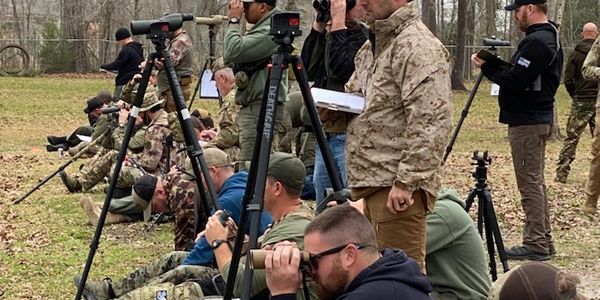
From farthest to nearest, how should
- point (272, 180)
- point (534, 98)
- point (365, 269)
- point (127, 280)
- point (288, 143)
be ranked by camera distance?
point (288, 143), point (534, 98), point (127, 280), point (272, 180), point (365, 269)

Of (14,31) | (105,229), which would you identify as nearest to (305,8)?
(105,229)

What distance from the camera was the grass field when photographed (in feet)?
21.8

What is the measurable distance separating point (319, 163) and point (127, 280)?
1.41 m

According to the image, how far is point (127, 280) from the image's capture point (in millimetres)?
5496

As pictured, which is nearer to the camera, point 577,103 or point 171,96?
point 171,96

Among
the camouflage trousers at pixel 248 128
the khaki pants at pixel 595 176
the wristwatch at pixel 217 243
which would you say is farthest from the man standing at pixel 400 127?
the khaki pants at pixel 595 176

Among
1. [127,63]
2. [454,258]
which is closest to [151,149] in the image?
[454,258]

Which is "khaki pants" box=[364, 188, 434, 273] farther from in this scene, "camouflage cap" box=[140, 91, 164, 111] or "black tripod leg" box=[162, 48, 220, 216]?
"camouflage cap" box=[140, 91, 164, 111]

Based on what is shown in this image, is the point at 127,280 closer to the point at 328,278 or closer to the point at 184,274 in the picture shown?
the point at 184,274

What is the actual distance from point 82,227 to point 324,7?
422cm

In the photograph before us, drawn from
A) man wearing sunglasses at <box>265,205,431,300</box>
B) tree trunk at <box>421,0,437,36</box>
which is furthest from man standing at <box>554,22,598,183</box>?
tree trunk at <box>421,0,437,36</box>

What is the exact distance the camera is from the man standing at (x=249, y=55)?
6.25 m

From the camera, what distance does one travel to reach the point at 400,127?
13.3ft

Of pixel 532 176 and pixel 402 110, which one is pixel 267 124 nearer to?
pixel 402 110
